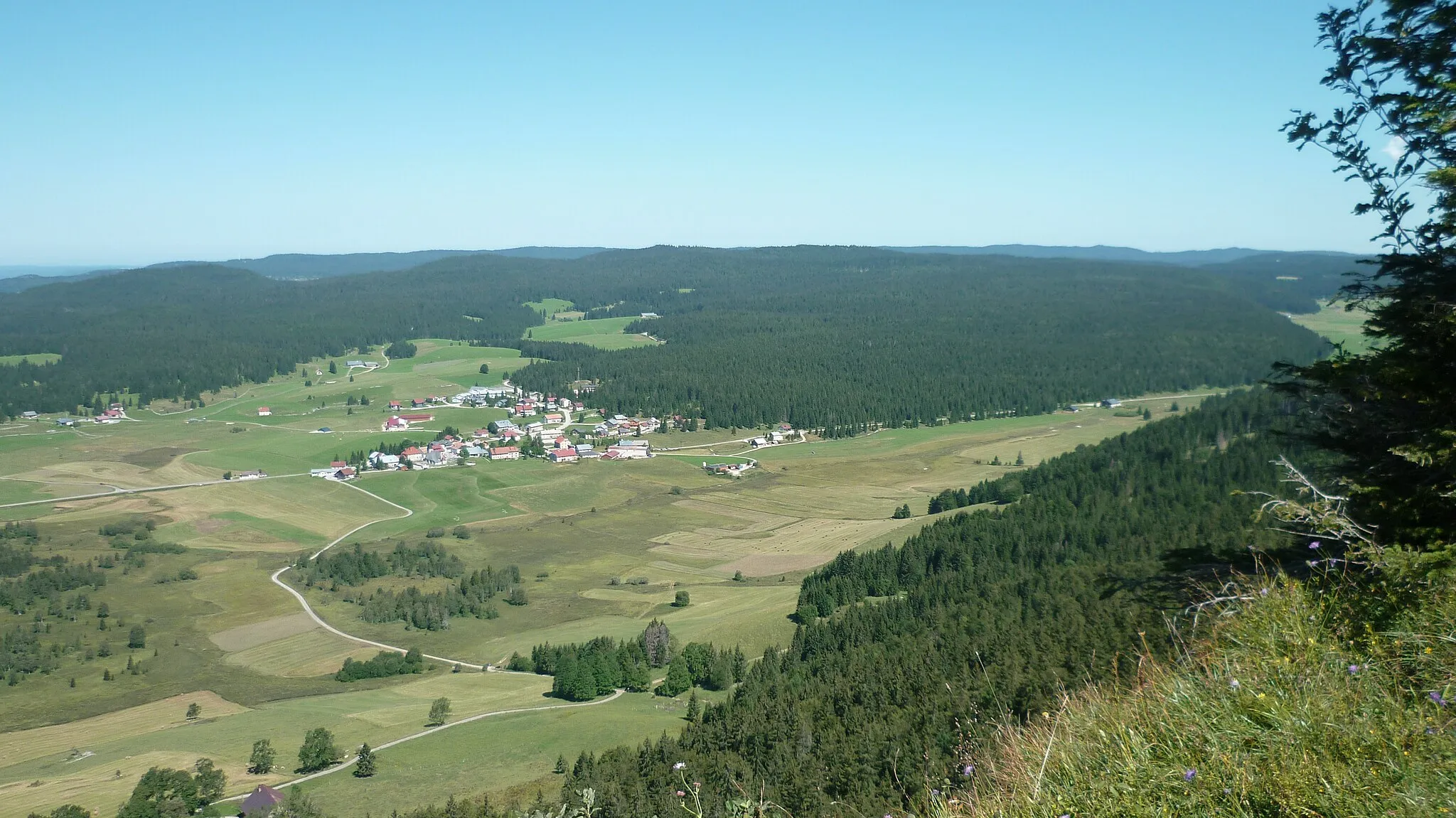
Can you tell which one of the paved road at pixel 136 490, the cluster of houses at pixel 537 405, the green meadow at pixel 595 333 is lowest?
the paved road at pixel 136 490

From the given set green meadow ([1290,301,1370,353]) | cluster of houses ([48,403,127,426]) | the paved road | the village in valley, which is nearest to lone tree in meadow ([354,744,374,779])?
the village in valley

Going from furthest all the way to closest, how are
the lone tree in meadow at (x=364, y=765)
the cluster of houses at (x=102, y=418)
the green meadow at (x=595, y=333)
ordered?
the green meadow at (x=595, y=333)
the cluster of houses at (x=102, y=418)
the lone tree in meadow at (x=364, y=765)

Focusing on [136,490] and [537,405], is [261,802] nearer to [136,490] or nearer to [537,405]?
[136,490]

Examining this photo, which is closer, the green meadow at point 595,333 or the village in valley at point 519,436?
the village in valley at point 519,436

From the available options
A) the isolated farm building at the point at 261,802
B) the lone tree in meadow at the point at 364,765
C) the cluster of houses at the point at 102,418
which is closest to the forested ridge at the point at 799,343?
the cluster of houses at the point at 102,418

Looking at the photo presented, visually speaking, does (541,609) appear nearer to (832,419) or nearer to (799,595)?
(799,595)

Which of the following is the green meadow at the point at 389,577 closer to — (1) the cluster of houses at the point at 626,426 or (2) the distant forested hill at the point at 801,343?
(1) the cluster of houses at the point at 626,426
